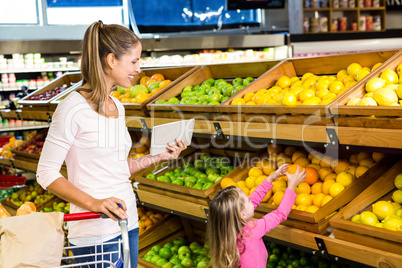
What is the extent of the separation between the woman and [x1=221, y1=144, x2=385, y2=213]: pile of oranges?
0.92 meters

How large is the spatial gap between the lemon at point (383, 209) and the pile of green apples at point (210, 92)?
1186mm

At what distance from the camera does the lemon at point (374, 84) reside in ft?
6.64

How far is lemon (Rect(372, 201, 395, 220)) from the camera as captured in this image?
192 centimetres

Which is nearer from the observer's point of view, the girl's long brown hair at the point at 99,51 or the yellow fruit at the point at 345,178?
the girl's long brown hair at the point at 99,51

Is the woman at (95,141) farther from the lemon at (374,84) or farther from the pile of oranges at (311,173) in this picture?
the lemon at (374,84)

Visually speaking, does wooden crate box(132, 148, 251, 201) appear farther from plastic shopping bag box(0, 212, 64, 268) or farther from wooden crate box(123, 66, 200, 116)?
plastic shopping bag box(0, 212, 64, 268)

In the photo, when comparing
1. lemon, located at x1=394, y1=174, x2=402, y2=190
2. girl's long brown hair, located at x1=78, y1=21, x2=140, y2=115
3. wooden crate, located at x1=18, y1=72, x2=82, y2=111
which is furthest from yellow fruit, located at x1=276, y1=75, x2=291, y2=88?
wooden crate, located at x1=18, y1=72, x2=82, y2=111

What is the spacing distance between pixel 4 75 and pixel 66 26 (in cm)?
197

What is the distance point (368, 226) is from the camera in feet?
5.90

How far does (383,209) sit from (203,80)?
190 cm

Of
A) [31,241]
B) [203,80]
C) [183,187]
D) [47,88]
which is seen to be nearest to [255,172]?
[183,187]

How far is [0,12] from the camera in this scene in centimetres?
820

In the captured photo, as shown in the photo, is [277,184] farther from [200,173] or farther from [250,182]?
[200,173]

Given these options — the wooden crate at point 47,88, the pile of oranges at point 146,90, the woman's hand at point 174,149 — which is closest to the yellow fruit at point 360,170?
the woman's hand at point 174,149
